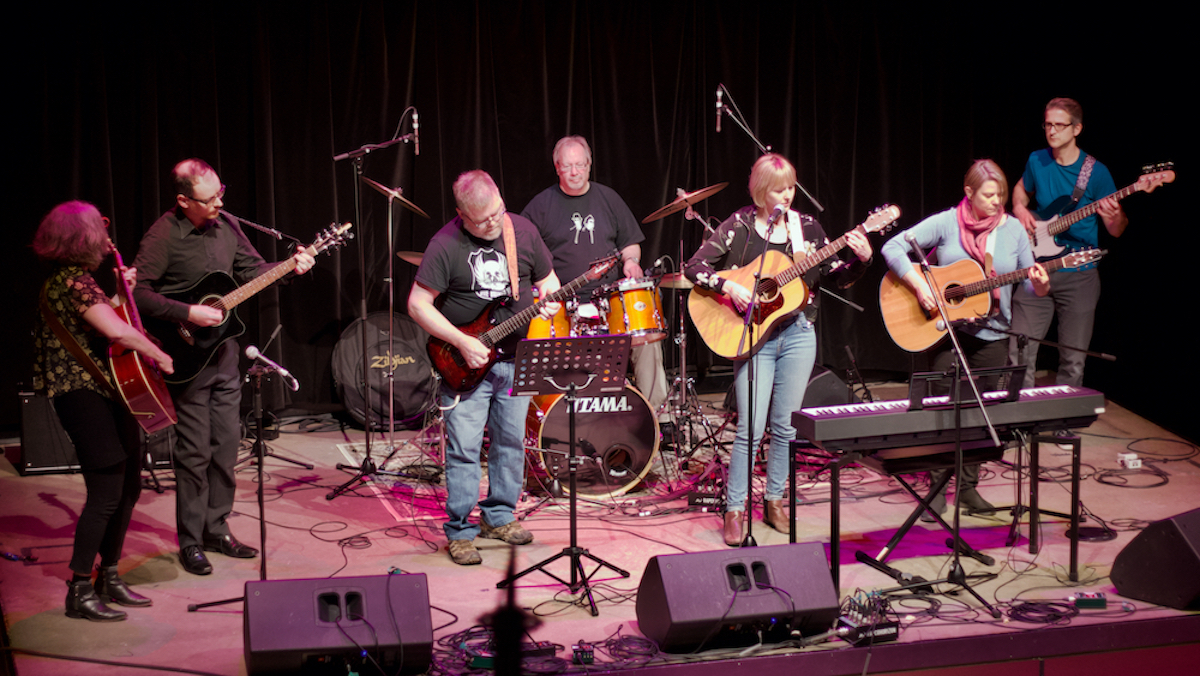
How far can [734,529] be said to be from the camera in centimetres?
533

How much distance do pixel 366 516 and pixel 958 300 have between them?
12.1ft

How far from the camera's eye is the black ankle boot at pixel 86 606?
14.5 feet

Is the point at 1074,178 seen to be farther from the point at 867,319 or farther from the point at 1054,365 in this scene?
the point at 1054,365

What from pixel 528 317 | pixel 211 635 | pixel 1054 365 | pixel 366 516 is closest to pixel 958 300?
pixel 528 317

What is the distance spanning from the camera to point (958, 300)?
5.49 metres

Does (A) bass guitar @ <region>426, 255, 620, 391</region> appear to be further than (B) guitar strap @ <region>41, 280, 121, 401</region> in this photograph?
Yes

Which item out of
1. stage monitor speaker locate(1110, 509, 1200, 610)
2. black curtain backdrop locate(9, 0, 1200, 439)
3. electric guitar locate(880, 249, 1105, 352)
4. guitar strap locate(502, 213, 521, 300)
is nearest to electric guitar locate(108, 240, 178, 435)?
guitar strap locate(502, 213, 521, 300)

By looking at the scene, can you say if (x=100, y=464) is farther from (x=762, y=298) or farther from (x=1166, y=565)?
(x=1166, y=565)

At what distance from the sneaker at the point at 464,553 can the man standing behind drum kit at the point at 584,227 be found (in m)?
2.15

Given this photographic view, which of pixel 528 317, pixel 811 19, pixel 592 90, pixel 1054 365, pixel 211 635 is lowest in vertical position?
pixel 211 635

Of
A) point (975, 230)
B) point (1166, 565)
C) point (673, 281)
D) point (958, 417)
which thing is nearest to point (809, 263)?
point (975, 230)

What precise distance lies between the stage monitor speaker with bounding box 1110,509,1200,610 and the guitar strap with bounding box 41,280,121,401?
4670 millimetres

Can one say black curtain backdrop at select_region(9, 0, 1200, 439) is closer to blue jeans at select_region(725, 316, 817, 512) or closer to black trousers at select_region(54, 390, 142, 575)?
black trousers at select_region(54, 390, 142, 575)

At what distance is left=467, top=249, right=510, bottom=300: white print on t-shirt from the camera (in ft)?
16.7
